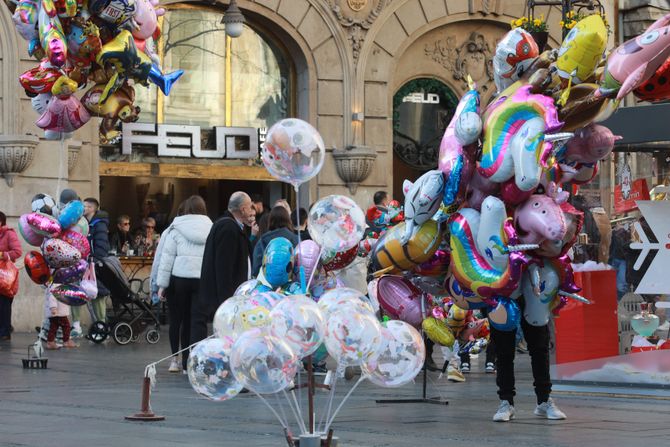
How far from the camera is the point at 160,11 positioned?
14.5m

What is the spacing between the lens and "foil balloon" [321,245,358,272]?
1136cm

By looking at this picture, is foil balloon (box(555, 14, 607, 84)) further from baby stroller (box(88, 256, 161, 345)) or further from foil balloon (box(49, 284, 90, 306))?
baby stroller (box(88, 256, 161, 345))

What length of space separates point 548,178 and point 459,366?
16.3 feet

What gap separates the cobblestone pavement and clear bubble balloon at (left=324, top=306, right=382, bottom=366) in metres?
1.18

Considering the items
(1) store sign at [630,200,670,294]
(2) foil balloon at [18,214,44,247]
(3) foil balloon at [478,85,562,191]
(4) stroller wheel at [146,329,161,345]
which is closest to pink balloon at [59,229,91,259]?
(2) foil balloon at [18,214,44,247]

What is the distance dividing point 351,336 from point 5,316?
1304 cm

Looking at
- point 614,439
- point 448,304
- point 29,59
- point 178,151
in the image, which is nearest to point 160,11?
point 448,304

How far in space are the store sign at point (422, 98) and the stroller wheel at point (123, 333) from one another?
808 cm

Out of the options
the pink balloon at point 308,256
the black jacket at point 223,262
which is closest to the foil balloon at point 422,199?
the pink balloon at point 308,256

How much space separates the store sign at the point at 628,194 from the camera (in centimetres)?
1348

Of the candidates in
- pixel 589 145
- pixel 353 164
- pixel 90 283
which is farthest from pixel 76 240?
pixel 353 164

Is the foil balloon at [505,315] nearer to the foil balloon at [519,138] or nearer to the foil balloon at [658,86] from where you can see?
the foil balloon at [519,138]

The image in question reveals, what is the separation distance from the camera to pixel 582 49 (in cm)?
1067

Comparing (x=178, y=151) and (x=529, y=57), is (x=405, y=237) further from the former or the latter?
(x=178, y=151)
